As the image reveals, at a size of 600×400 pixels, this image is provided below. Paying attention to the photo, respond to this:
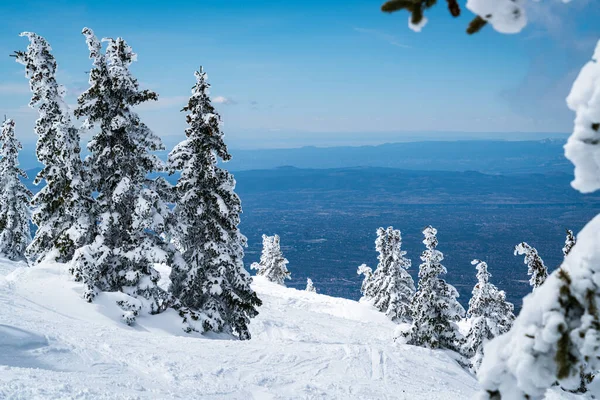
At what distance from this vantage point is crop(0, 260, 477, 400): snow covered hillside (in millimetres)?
10492

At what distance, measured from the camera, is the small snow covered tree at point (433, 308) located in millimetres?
20984

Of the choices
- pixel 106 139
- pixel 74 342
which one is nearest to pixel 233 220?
pixel 106 139

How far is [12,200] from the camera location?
1368 inches

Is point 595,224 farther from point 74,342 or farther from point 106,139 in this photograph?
point 106,139

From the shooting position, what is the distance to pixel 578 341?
261 cm

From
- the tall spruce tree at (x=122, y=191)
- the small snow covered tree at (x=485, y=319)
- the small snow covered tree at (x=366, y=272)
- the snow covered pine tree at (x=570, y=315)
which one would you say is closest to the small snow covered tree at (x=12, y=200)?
the tall spruce tree at (x=122, y=191)

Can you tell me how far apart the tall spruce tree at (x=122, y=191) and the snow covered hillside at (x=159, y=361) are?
41.1 inches

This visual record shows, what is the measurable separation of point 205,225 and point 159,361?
22.6 feet

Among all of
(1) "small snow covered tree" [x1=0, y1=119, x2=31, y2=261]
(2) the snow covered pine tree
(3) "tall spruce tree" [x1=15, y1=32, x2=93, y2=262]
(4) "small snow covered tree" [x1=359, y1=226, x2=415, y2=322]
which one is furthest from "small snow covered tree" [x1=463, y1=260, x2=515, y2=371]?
(1) "small snow covered tree" [x1=0, y1=119, x2=31, y2=261]

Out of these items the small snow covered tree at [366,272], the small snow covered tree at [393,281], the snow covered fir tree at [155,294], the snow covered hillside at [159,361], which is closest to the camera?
the snow covered hillside at [159,361]

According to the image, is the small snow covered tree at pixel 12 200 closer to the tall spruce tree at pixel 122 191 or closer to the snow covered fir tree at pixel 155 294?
the snow covered fir tree at pixel 155 294

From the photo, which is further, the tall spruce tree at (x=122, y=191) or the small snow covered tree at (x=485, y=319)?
the small snow covered tree at (x=485, y=319)

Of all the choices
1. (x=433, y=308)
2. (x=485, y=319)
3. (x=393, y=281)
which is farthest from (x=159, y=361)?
(x=393, y=281)

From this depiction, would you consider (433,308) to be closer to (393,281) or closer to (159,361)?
(159,361)
